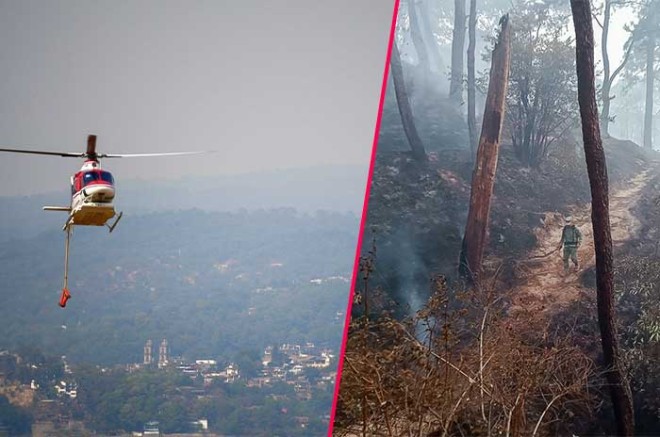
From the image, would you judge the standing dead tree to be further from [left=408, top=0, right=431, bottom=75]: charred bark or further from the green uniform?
[left=408, top=0, right=431, bottom=75]: charred bark

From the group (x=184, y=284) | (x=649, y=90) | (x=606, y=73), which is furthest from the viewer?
(x=649, y=90)

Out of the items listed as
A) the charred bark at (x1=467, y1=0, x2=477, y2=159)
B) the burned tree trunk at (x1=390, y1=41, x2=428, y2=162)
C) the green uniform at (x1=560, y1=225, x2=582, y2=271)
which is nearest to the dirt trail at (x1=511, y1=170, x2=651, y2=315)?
the green uniform at (x1=560, y1=225, x2=582, y2=271)

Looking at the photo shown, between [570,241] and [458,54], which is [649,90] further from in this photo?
[458,54]

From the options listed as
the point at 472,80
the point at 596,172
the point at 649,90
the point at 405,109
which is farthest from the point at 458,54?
the point at 649,90

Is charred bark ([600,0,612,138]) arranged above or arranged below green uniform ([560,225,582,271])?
above

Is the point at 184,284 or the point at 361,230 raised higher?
the point at 361,230

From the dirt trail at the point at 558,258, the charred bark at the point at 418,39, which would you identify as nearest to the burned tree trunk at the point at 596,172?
the dirt trail at the point at 558,258

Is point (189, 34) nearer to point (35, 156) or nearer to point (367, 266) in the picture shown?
point (35, 156)

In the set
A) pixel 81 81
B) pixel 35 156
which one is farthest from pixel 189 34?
pixel 35 156
